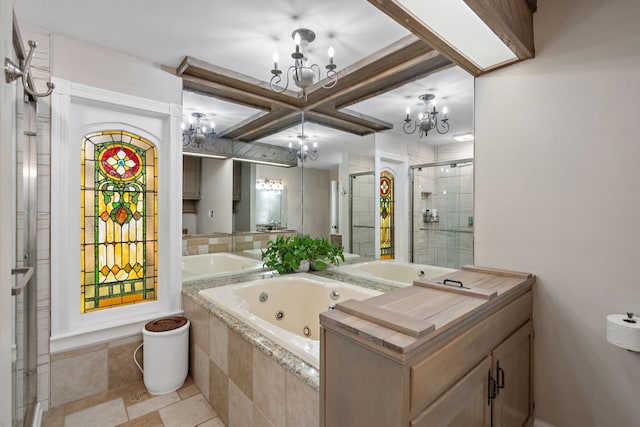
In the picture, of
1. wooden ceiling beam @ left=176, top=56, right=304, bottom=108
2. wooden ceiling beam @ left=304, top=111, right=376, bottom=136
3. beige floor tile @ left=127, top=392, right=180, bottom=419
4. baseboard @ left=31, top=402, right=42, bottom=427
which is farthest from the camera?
wooden ceiling beam @ left=304, top=111, right=376, bottom=136

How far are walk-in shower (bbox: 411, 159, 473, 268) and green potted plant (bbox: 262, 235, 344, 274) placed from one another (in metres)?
0.91

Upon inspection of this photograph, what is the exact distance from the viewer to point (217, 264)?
3139 mm

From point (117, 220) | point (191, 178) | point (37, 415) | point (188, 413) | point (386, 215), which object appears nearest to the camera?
point (37, 415)

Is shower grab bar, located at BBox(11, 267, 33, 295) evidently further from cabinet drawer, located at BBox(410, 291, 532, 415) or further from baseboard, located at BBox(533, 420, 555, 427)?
baseboard, located at BBox(533, 420, 555, 427)

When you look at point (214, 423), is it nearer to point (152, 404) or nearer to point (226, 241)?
point (152, 404)

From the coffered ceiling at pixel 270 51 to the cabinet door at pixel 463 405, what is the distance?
1398mm

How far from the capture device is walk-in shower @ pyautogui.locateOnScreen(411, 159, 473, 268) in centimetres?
193

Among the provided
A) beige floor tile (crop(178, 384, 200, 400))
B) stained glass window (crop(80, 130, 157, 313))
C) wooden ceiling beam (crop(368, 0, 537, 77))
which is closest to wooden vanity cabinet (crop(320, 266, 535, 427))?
wooden ceiling beam (crop(368, 0, 537, 77))

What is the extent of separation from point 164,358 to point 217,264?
1.17 m

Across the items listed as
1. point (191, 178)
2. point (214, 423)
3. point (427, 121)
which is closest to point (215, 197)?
point (191, 178)

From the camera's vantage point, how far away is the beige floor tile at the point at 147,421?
1.77 metres

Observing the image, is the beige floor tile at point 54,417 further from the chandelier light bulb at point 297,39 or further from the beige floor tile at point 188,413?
the chandelier light bulb at point 297,39

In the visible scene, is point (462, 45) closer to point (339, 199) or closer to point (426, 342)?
point (426, 342)

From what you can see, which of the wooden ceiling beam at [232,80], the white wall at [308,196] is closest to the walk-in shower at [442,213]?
the white wall at [308,196]
